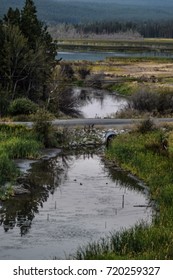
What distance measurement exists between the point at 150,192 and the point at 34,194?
458 cm

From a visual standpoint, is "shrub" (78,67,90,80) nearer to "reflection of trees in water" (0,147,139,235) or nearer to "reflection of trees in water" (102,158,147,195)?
"reflection of trees in water" (0,147,139,235)

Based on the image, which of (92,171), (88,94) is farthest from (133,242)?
(88,94)

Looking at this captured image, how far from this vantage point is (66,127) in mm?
40375

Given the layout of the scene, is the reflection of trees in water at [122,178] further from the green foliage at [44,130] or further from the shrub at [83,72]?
the shrub at [83,72]

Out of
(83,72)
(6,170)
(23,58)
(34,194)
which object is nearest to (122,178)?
(34,194)

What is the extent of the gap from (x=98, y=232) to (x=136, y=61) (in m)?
114

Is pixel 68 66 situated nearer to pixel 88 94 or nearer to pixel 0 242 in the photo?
pixel 88 94

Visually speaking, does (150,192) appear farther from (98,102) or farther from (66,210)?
(98,102)

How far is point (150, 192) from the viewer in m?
26.5

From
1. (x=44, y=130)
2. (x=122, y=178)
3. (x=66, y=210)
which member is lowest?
(x=122, y=178)

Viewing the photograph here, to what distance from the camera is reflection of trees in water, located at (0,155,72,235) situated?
73.2 feet

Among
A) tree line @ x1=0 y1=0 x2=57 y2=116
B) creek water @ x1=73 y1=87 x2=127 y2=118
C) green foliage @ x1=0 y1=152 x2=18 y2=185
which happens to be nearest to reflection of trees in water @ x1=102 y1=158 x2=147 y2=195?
green foliage @ x1=0 y1=152 x2=18 y2=185

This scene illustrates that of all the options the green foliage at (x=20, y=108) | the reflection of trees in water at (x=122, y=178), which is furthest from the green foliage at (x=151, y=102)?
the reflection of trees in water at (x=122, y=178)

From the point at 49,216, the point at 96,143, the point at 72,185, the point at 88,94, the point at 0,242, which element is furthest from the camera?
the point at 88,94
